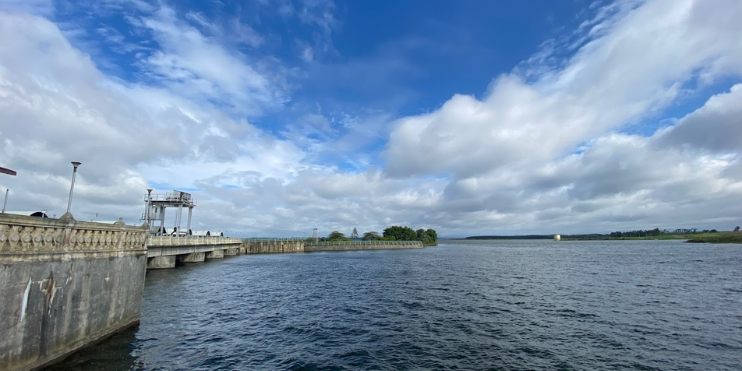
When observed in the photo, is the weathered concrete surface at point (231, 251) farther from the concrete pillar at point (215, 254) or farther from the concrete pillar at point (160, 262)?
the concrete pillar at point (160, 262)

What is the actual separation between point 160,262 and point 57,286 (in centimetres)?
5000

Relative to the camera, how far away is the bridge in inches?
1998

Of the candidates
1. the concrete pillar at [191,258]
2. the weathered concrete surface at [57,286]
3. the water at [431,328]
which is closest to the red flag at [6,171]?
the weathered concrete surface at [57,286]

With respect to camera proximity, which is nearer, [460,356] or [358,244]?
[460,356]

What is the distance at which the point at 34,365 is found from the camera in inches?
567

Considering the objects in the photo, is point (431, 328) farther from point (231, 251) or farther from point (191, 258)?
point (231, 251)

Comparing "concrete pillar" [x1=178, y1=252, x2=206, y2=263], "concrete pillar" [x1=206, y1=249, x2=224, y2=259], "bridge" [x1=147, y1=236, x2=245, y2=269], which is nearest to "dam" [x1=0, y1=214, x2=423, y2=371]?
"bridge" [x1=147, y1=236, x2=245, y2=269]

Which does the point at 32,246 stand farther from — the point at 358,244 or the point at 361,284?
the point at 358,244

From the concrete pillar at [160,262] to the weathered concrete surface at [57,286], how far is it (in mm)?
42561

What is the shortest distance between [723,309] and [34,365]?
49.3 metres

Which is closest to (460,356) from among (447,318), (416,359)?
(416,359)

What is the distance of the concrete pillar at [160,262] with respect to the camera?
5850cm

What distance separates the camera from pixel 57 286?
1594 cm

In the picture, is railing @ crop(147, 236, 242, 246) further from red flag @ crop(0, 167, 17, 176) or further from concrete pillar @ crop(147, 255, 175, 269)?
red flag @ crop(0, 167, 17, 176)
